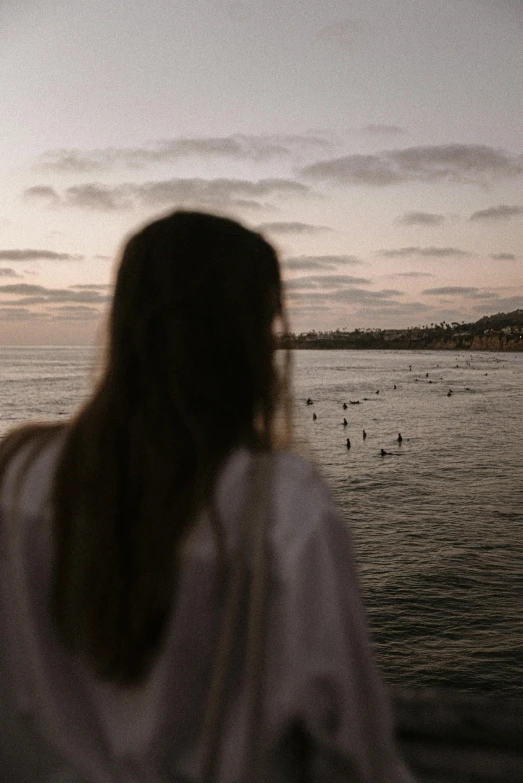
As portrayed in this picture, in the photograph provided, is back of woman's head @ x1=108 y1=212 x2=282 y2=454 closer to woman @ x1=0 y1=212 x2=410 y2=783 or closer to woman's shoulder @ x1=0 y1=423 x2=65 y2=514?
woman @ x1=0 y1=212 x2=410 y2=783

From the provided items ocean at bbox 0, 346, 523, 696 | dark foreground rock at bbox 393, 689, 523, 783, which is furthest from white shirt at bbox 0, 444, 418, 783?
dark foreground rock at bbox 393, 689, 523, 783

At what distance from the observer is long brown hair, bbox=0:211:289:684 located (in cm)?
129

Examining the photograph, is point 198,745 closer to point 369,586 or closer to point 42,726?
point 42,726

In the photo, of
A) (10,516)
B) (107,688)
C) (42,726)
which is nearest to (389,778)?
(107,688)

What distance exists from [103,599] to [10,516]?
0.94ft

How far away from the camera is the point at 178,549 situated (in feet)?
4.17

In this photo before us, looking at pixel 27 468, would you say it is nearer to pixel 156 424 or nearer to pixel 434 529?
pixel 156 424

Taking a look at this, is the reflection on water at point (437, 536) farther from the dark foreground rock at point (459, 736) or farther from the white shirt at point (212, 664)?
the dark foreground rock at point (459, 736)

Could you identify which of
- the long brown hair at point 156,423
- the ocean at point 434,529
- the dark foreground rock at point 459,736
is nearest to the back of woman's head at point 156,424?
the long brown hair at point 156,423

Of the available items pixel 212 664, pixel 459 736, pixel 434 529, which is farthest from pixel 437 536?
pixel 212 664

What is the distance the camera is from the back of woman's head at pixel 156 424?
4.22ft

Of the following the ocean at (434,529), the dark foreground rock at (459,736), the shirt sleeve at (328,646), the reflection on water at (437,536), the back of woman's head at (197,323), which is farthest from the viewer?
the reflection on water at (437,536)

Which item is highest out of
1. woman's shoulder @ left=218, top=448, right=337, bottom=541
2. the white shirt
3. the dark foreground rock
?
woman's shoulder @ left=218, top=448, right=337, bottom=541

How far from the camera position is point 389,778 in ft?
4.33
